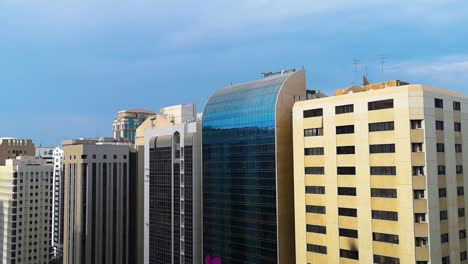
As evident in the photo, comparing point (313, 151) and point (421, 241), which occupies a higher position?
point (313, 151)

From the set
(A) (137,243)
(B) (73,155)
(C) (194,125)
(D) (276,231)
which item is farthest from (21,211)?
(D) (276,231)

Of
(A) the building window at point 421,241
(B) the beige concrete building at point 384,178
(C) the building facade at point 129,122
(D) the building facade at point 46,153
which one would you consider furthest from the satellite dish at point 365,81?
(D) the building facade at point 46,153

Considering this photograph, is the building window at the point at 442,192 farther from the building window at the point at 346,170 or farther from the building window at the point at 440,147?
the building window at the point at 346,170

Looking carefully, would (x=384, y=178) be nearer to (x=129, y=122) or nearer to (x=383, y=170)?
(x=383, y=170)

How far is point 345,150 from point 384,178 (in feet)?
18.9

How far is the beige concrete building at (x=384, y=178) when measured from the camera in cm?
4731

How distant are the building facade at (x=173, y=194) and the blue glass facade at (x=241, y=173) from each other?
2.73m

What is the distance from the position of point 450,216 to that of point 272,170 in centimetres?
2158

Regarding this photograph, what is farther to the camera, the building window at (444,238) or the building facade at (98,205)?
the building facade at (98,205)

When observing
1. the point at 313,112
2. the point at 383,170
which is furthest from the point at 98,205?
the point at 383,170

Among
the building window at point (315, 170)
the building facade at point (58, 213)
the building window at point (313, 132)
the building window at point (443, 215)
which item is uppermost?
the building window at point (313, 132)

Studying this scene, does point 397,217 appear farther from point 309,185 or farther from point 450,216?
point 309,185

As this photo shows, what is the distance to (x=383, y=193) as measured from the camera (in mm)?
49031

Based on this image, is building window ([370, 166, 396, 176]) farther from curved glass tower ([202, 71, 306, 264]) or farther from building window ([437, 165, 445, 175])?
curved glass tower ([202, 71, 306, 264])
